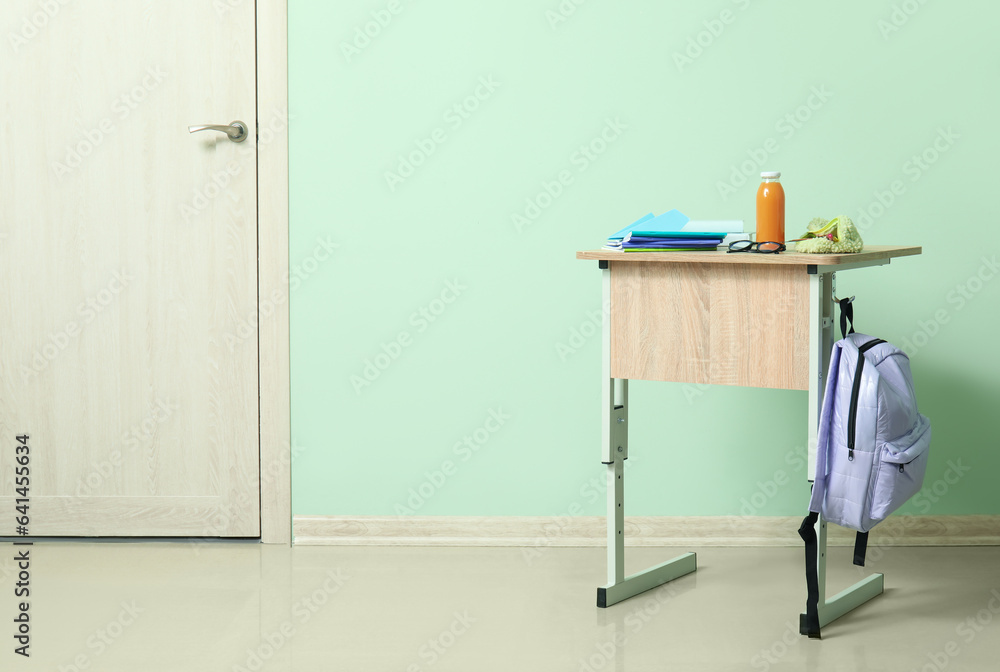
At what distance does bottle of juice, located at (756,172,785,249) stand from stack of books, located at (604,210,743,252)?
8cm

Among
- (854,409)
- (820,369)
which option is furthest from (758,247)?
(854,409)

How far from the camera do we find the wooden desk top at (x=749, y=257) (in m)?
1.90

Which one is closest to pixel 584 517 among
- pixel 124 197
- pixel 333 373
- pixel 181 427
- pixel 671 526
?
pixel 671 526

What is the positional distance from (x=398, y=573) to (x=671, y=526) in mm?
815

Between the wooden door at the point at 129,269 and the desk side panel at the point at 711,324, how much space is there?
120 centimetres

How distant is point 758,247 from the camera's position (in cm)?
206

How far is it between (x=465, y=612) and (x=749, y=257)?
1054mm

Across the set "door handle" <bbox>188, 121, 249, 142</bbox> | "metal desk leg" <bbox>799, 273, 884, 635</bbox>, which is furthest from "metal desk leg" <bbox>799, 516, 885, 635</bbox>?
"door handle" <bbox>188, 121, 249, 142</bbox>

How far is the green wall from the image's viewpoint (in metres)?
2.65

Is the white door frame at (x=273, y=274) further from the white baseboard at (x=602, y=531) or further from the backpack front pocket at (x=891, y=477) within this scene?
the backpack front pocket at (x=891, y=477)

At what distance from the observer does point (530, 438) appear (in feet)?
9.10

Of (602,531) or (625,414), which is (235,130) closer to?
(625,414)

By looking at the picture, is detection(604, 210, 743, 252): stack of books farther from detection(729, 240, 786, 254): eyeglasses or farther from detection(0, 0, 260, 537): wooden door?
detection(0, 0, 260, 537): wooden door

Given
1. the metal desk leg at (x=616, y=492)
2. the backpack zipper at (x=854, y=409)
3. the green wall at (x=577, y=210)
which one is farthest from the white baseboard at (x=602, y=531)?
the backpack zipper at (x=854, y=409)
